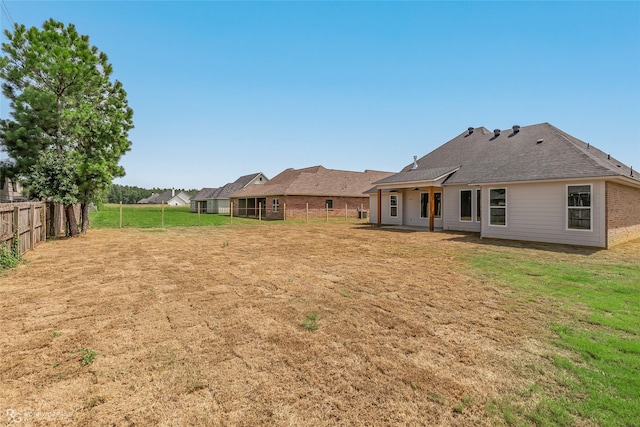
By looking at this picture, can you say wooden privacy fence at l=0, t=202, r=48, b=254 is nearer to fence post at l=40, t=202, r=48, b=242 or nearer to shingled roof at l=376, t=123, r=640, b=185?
fence post at l=40, t=202, r=48, b=242

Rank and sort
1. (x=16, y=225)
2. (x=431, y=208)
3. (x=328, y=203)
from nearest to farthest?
(x=16, y=225), (x=431, y=208), (x=328, y=203)

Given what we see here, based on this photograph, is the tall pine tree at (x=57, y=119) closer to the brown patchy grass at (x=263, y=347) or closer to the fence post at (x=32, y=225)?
the fence post at (x=32, y=225)

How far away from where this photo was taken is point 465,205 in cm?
1677

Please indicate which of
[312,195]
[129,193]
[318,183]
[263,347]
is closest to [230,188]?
[318,183]

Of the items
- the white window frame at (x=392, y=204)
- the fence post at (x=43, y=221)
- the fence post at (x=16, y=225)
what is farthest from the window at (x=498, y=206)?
the fence post at (x=43, y=221)

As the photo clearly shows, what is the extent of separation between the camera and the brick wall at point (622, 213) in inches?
454

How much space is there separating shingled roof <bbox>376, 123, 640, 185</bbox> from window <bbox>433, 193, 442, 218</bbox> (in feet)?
4.82

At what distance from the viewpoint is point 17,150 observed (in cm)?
1411

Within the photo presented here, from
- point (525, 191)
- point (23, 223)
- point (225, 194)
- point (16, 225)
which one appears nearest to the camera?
point (16, 225)

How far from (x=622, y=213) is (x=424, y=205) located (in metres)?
8.95

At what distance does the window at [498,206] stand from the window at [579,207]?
92.2 inches

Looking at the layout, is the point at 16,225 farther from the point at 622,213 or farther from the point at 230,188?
the point at 230,188

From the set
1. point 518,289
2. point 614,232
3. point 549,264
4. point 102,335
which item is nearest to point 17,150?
point 102,335

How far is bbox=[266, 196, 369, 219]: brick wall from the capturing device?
31859 millimetres
